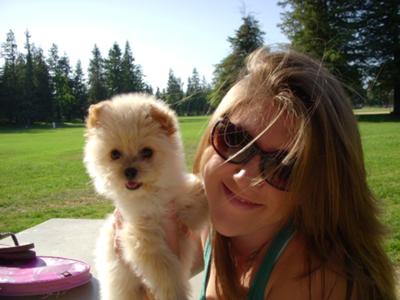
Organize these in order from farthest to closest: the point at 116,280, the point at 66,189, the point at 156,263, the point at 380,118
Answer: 1. the point at 380,118
2. the point at 66,189
3. the point at 116,280
4. the point at 156,263

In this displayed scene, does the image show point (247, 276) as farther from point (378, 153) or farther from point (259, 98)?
point (378, 153)

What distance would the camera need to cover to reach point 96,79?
58.5 meters

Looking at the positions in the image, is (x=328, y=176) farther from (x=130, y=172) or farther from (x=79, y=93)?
(x=79, y=93)

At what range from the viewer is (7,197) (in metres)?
9.93

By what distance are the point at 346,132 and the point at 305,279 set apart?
0.62 m

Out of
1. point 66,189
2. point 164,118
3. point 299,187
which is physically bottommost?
point 66,189

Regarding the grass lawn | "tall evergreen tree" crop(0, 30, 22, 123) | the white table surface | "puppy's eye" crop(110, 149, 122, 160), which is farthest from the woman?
"tall evergreen tree" crop(0, 30, 22, 123)

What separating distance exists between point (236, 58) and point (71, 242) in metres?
2.28

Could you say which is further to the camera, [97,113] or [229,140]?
[97,113]

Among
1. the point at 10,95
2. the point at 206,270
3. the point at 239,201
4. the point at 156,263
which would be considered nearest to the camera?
the point at 239,201

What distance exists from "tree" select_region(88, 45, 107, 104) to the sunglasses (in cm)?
5336

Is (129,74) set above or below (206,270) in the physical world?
above

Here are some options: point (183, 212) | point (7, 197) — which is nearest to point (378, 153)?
point (7, 197)

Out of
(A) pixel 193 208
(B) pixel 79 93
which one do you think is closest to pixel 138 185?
(A) pixel 193 208
